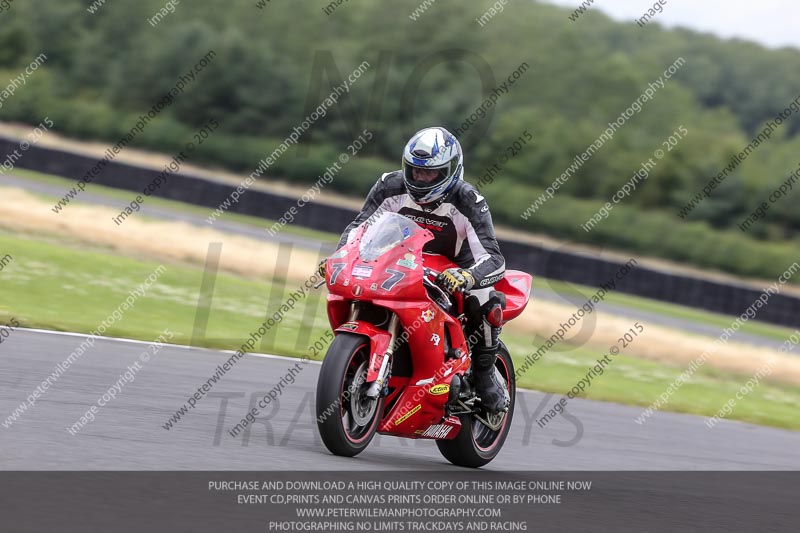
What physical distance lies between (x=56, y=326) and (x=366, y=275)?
5.95 meters

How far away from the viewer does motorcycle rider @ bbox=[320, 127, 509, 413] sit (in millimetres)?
6988

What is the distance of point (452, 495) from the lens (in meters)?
6.13

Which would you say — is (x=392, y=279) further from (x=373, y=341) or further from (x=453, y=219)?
(x=453, y=219)

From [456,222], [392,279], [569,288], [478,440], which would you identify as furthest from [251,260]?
[392,279]

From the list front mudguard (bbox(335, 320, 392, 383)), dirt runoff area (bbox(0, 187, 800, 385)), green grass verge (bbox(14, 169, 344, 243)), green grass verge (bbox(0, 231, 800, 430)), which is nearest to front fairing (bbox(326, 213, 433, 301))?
front mudguard (bbox(335, 320, 392, 383))

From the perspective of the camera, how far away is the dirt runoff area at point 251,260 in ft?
65.2

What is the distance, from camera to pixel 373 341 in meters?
6.65

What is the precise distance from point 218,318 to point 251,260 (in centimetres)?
546

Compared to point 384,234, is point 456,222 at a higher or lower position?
lower

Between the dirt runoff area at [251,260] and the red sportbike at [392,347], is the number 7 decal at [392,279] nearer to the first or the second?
the red sportbike at [392,347]

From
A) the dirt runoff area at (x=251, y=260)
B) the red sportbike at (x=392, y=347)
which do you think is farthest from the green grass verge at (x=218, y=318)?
the red sportbike at (x=392, y=347)

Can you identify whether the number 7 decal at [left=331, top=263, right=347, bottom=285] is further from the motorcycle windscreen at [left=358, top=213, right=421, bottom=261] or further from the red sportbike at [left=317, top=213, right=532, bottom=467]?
the motorcycle windscreen at [left=358, top=213, right=421, bottom=261]

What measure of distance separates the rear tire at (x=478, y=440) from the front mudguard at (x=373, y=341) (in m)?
1.17

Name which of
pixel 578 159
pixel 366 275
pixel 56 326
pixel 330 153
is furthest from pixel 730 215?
pixel 366 275
